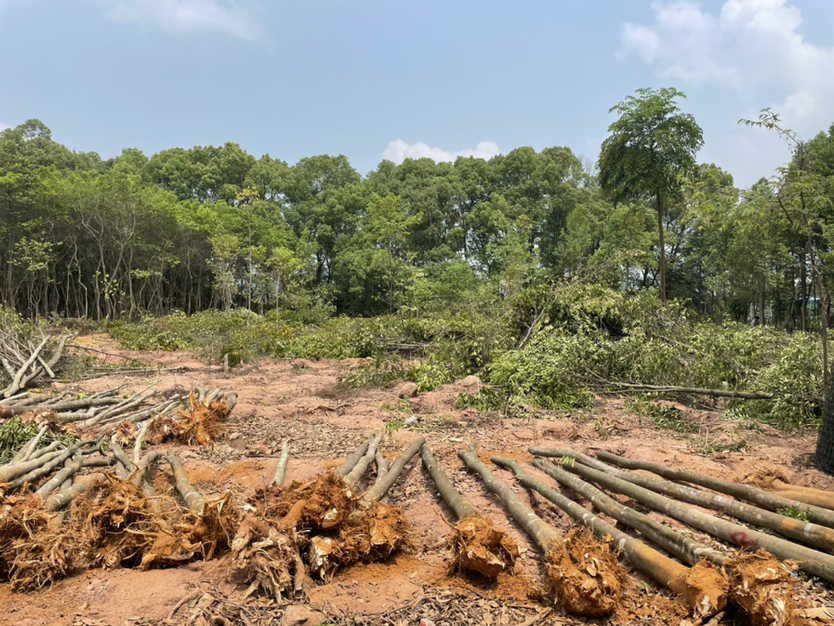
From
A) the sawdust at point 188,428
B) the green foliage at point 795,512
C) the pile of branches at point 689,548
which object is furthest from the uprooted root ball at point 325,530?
the sawdust at point 188,428

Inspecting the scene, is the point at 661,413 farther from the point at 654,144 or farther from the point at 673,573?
the point at 654,144

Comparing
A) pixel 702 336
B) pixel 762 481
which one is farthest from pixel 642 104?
pixel 762 481

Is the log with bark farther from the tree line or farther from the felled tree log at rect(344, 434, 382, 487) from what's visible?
the tree line

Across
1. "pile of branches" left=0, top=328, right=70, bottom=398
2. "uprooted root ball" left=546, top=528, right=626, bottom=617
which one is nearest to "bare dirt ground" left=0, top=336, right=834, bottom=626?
"uprooted root ball" left=546, top=528, right=626, bottom=617

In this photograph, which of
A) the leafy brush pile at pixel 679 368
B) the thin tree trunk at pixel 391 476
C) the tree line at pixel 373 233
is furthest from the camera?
the tree line at pixel 373 233

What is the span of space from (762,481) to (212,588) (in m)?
3.81

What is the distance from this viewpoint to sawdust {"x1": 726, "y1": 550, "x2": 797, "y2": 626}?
2.10m

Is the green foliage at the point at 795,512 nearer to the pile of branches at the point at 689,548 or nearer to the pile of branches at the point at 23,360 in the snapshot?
the pile of branches at the point at 689,548

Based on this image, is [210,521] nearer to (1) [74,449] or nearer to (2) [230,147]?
(1) [74,449]

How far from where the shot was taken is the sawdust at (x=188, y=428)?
5.62m

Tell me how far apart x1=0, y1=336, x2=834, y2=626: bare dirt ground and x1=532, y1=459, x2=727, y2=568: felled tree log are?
162mm

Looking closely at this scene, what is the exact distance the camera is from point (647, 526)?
303 centimetres

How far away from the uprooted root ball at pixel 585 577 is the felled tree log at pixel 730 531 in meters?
0.78

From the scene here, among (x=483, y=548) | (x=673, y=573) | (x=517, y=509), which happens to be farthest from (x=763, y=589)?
(x=517, y=509)
